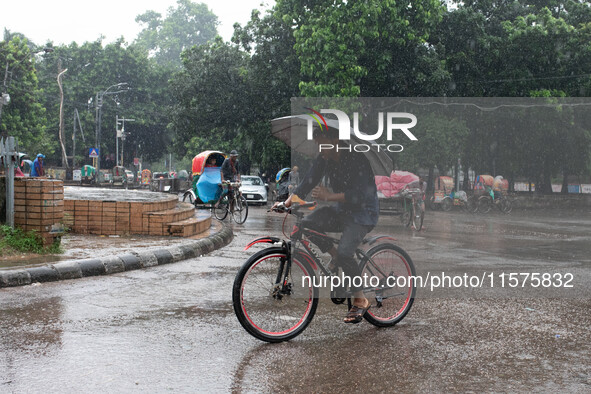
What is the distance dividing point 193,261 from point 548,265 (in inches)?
197

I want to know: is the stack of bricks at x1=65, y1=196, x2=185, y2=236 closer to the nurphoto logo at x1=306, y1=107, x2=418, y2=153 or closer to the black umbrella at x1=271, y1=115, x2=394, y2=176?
the black umbrella at x1=271, y1=115, x2=394, y2=176

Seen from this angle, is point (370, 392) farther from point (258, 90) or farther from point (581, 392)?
point (258, 90)

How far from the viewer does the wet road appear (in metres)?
3.68

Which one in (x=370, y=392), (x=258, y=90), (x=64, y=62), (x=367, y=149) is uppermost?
(x=64, y=62)

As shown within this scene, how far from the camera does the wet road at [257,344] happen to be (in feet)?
12.1

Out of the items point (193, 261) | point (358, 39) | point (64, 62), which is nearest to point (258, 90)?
point (358, 39)

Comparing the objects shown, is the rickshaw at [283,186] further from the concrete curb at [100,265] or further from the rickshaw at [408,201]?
the concrete curb at [100,265]

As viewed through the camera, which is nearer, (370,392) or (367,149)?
(370,392)

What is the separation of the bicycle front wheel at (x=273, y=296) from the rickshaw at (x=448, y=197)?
15.0 metres

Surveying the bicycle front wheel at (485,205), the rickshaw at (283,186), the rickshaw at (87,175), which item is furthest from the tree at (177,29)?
the bicycle front wheel at (485,205)

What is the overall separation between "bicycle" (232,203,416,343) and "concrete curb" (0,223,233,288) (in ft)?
10.7

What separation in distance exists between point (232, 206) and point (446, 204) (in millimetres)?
8724

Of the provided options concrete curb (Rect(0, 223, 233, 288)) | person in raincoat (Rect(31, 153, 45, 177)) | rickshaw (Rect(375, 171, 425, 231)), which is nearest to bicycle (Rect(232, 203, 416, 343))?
concrete curb (Rect(0, 223, 233, 288))

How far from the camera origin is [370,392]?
3525 millimetres
